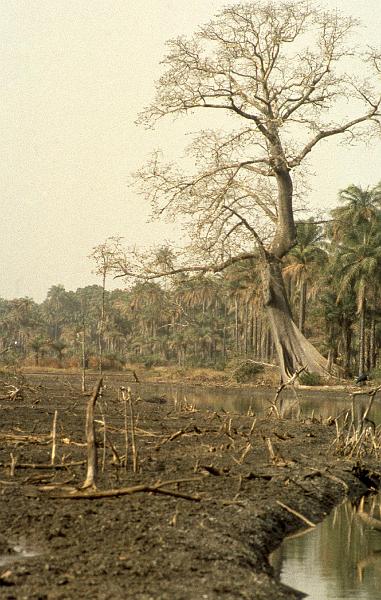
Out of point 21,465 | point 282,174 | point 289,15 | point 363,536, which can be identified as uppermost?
point 289,15

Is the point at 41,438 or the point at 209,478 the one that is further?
the point at 41,438

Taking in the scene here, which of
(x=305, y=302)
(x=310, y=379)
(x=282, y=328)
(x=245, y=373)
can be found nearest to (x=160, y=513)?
(x=282, y=328)

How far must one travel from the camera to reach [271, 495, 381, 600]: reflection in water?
11.0m

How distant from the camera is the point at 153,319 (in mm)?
116062

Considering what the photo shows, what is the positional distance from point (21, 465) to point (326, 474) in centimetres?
548

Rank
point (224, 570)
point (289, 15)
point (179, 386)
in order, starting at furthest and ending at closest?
1. point (179, 386)
2. point (289, 15)
3. point (224, 570)

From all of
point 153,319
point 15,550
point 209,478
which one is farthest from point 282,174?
point 153,319

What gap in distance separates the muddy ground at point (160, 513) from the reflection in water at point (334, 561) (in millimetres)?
264

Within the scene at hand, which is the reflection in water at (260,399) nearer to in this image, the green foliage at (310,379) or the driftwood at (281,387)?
the green foliage at (310,379)

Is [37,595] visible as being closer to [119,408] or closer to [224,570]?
[224,570]

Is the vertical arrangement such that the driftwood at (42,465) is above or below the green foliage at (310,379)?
below

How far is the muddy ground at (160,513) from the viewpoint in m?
8.88

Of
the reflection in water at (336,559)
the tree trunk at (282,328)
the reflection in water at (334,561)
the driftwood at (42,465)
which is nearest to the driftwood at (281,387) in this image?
the reflection in water at (336,559)

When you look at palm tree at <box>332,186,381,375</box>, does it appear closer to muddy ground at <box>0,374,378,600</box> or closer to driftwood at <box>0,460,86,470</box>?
muddy ground at <box>0,374,378,600</box>
